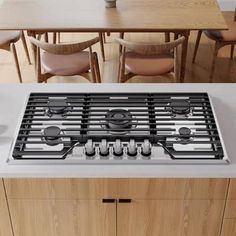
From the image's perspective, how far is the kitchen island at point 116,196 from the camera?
1.37m

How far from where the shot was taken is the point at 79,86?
1.77 m

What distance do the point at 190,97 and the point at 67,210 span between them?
667 millimetres

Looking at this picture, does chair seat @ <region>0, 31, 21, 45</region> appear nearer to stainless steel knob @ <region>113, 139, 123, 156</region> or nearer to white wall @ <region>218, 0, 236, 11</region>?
stainless steel knob @ <region>113, 139, 123, 156</region>

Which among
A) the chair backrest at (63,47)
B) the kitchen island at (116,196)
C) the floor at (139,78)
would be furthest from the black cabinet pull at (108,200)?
the floor at (139,78)

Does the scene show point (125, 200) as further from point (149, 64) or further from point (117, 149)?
point (149, 64)

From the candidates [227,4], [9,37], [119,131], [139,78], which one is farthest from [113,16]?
[227,4]

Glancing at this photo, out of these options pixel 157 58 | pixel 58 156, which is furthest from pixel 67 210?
pixel 157 58

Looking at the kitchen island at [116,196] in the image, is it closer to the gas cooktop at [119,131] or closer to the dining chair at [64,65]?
the gas cooktop at [119,131]

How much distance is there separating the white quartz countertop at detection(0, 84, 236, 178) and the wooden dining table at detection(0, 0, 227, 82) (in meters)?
1.08

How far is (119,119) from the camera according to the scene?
1.49 metres

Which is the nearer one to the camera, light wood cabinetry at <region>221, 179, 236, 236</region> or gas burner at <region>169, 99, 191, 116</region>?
light wood cabinetry at <region>221, 179, 236, 236</region>

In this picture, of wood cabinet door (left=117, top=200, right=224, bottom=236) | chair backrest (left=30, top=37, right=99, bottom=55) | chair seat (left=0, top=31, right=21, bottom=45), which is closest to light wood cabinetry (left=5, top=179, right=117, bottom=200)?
wood cabinet door (left=117, top=200, right=224, bottom=236)

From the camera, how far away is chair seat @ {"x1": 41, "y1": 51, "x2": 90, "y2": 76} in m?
2.81

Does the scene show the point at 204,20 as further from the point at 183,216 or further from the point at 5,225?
the point at 5,225
